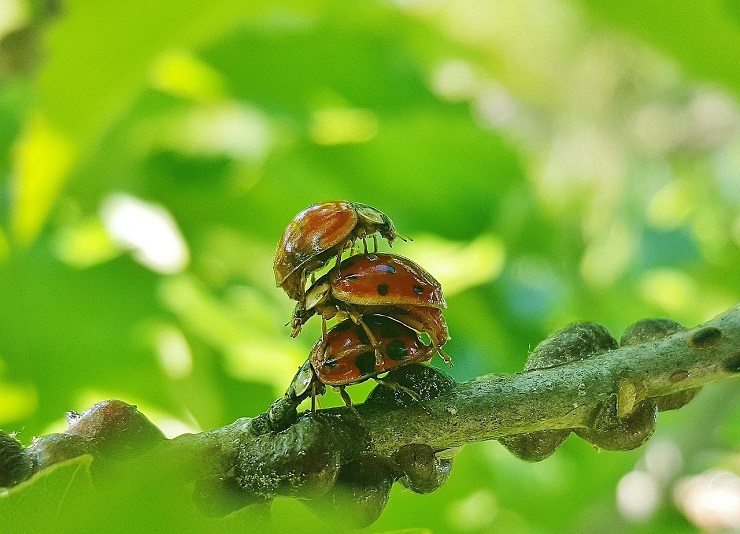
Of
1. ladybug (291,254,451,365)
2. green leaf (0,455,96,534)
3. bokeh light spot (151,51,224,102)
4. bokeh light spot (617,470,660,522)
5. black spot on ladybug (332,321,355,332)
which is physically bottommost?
green leaf (0,455,96,534)

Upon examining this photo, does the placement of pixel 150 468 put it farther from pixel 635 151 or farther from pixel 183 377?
pixel 635 151

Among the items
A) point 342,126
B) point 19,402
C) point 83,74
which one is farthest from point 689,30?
point 19,402

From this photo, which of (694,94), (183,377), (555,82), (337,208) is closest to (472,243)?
(183,377)

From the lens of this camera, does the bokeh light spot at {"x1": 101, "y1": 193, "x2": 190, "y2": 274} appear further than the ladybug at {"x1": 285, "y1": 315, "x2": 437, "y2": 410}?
Yes

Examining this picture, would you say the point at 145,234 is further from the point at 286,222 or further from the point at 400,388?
the point at 400,388

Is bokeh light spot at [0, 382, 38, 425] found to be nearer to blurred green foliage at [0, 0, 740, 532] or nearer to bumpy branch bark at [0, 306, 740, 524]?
blurred green foliage at [0, 0, 740, 532]

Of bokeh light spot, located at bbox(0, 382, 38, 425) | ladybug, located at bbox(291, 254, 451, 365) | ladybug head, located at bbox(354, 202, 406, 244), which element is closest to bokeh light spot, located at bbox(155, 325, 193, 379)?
bokeh light spot, located at bbox(0, 382, 38, 425)
